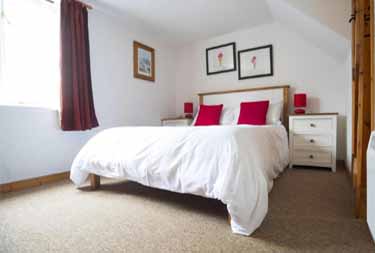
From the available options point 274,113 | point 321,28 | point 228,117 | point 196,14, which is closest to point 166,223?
point 228,117

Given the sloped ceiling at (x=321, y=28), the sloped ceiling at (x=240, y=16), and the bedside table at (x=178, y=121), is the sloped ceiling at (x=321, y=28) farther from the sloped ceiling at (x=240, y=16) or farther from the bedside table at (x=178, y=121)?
the bedside table at (x=178, y=121)

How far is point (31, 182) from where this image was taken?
211 centimetres

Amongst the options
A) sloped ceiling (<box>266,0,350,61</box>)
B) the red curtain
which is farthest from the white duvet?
sloped ceiling (<box>266,0,350,61</box>)

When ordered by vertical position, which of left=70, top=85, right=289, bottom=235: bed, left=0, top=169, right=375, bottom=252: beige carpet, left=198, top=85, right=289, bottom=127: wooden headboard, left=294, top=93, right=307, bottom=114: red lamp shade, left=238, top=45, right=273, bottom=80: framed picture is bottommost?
left=0, top=169, right=375, bottom=252: beige carpet

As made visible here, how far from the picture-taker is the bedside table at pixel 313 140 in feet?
8.08

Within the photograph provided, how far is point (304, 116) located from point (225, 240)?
2.14 m

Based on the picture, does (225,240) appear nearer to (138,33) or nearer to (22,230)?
(22,230)

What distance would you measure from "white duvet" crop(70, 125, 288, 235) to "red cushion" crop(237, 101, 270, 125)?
32.8 inches

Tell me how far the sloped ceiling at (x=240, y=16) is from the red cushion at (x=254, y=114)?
3.51ft

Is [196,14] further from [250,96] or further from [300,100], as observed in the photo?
[300,100]

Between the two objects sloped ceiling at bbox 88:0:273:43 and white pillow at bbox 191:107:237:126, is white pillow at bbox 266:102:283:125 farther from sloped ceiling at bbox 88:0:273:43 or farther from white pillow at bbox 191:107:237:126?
sloped ceiling at bbox 88:0:273:43

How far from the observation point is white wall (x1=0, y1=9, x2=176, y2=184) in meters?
2.01

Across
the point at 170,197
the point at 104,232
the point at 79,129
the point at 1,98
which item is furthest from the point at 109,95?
the point at 104,232

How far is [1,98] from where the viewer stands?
1965mm
